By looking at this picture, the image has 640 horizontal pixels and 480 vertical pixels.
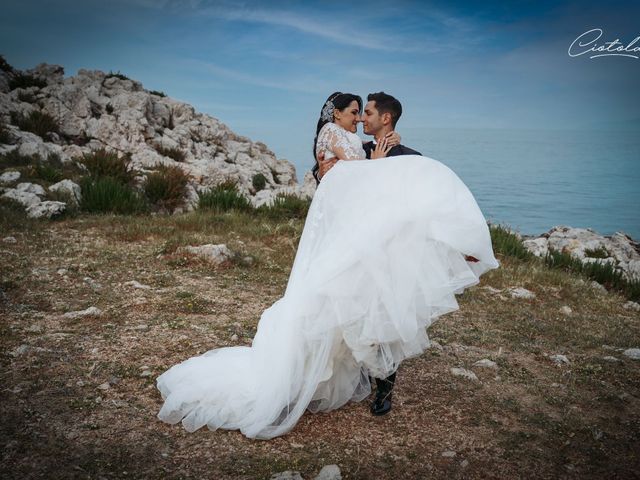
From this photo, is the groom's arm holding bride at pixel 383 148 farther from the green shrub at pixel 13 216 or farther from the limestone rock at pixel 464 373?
the green shrub at pixel 13 216

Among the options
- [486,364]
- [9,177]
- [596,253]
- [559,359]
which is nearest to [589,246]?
[596,253]

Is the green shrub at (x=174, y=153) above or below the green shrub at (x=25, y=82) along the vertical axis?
below

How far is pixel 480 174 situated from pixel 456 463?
10270 centimetres

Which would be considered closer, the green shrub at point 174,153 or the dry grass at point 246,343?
the dry grass at point 246,343

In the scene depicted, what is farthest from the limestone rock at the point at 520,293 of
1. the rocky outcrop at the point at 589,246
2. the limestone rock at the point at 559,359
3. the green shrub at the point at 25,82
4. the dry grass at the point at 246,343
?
the green shrub at the point at 25,82

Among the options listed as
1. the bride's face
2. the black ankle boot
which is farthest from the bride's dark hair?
the black ankle boot

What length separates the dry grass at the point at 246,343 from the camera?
10.9 ft

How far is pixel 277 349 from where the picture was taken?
3543mm

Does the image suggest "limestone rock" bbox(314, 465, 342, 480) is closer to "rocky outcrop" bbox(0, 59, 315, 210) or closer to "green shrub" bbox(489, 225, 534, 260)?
"green shrub" bbox(489, 225, 534, 260)

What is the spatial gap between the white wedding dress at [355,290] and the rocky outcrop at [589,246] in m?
10.8

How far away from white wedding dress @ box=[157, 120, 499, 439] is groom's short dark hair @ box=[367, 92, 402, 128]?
0.75m

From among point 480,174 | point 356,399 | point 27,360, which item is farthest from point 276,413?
point 480,174

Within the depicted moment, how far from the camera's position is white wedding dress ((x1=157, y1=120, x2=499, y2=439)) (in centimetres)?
328

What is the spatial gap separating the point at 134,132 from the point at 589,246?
16615 mm
